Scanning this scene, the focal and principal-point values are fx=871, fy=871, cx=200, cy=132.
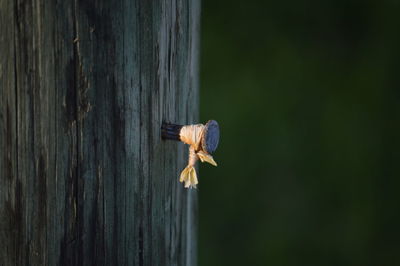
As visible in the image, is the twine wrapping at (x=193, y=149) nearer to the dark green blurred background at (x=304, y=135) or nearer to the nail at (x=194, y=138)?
the nail at (x=194, y=138)

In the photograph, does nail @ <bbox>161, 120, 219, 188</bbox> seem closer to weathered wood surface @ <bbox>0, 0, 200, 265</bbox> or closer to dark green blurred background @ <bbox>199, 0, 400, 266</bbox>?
weathered wood surface @ <bbox>0, 0, 200, 265</bbox>

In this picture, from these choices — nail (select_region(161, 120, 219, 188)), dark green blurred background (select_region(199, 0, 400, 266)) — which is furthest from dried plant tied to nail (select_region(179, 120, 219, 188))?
dark green blurred background (select_region(199, 0, 400, 266))

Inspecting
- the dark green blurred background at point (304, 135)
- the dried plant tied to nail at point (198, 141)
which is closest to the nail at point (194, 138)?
the dried plant tied to nail at point (198, 141)

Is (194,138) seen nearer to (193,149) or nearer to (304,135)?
(193,149)

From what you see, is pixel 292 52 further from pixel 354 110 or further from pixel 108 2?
pixel 108 2

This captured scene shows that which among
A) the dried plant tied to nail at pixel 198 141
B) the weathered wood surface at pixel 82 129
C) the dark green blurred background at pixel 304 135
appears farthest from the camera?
the dark green blurred background at pixel 304 135

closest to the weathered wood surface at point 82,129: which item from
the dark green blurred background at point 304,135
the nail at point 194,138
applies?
the nail at point 194,138

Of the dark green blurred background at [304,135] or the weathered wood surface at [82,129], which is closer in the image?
the weathered wood surface at [82,129]

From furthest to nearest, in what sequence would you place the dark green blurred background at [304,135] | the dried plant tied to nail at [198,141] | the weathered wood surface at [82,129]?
1. the dark green blurred background at [304,135]
2. the dried plant tied to nail at [198,141]
3. the weathered wood surface at [82,129]
